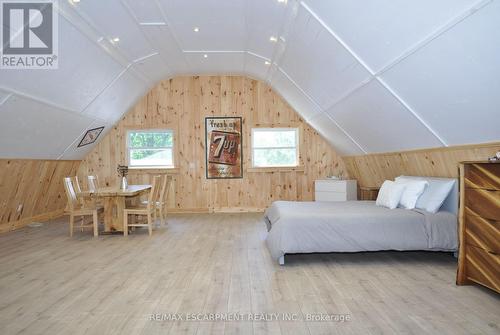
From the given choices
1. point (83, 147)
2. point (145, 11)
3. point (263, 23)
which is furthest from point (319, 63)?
Result: point (83, 147)

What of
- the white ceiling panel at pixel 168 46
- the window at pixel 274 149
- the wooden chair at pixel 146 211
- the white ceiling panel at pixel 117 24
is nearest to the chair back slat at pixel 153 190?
the wooden chair at pixel 146 211

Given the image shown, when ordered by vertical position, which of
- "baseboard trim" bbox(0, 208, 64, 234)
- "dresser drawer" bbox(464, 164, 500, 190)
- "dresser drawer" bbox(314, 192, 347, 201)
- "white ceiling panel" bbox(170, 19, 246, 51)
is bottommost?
"baseboard trim" bbox(0, 208, 64, 234)

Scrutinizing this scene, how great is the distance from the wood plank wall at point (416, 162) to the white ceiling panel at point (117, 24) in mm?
3898

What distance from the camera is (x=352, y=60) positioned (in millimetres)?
3744

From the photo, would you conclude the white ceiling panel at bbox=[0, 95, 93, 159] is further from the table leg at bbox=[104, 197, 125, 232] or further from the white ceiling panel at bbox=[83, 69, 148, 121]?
the table leg at bbox=[104, 197, 125, 232]

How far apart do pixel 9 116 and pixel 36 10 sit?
5.03ft

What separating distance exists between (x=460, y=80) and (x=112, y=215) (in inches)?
191

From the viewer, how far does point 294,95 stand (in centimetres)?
649

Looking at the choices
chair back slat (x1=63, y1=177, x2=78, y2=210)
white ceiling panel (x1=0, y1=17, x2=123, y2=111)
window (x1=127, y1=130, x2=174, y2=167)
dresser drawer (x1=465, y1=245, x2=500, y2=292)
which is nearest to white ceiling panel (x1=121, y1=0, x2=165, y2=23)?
white ceiling panel (x1=0, y1=17, x2=123, y2=111)

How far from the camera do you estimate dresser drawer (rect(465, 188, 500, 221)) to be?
2.71m

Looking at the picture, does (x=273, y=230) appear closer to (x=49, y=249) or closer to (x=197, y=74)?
(x=49, y=249)

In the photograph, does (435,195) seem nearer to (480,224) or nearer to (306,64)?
(480,224)

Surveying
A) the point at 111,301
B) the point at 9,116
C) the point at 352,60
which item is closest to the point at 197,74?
the point at 9,116

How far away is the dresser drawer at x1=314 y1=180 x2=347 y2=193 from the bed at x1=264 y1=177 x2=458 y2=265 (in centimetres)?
299
